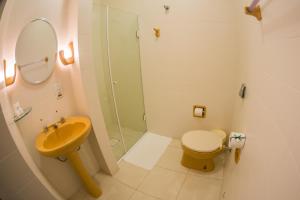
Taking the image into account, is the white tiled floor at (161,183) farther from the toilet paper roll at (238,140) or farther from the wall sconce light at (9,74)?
the wall sconce light at (9,74)

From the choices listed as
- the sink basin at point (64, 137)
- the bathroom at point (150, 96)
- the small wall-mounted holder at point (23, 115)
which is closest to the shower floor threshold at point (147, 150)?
the bathroom at point (150, 96)

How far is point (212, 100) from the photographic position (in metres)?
2.10

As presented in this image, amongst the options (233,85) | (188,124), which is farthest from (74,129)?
(233,85)

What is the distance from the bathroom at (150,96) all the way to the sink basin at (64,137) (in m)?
0.02

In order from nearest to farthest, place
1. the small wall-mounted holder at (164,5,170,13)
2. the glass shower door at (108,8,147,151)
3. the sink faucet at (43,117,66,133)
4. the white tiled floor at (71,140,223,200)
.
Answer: the sink faucet at (43,117,66,133) < the white tiled floor at (71,140,223,200) < the small wall-mounted holder at (164,5,170,13) < the glass shower door at (108,8,147,151)

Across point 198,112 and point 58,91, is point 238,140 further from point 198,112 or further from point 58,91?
point 58,91

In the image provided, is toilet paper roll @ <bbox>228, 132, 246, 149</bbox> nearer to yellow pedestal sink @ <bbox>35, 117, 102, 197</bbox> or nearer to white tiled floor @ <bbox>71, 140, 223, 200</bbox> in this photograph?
white tiled floor @ <bbox>71, 140, 223, 200</bbox>

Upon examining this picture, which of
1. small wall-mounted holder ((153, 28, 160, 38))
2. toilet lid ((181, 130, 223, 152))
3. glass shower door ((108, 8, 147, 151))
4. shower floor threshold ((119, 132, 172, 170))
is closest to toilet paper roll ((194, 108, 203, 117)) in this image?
toilet lid ((181, 130, 223, 152))

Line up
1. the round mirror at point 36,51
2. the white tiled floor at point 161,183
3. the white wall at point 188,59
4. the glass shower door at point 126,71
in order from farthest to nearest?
the glass shower door at point 126,71, the white wall at point 188,59, the white tiled floor at point 161,183, the round mirror at point 36,51

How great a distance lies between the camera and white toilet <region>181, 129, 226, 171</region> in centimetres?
173

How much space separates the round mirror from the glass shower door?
2.27ft

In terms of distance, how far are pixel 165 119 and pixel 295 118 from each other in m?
2.13

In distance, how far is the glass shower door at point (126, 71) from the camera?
2.04 m

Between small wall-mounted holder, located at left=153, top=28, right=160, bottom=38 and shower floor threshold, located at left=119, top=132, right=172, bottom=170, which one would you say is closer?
small wall-mounted holder, located at left=153, top=28, right=160, bottom=38
